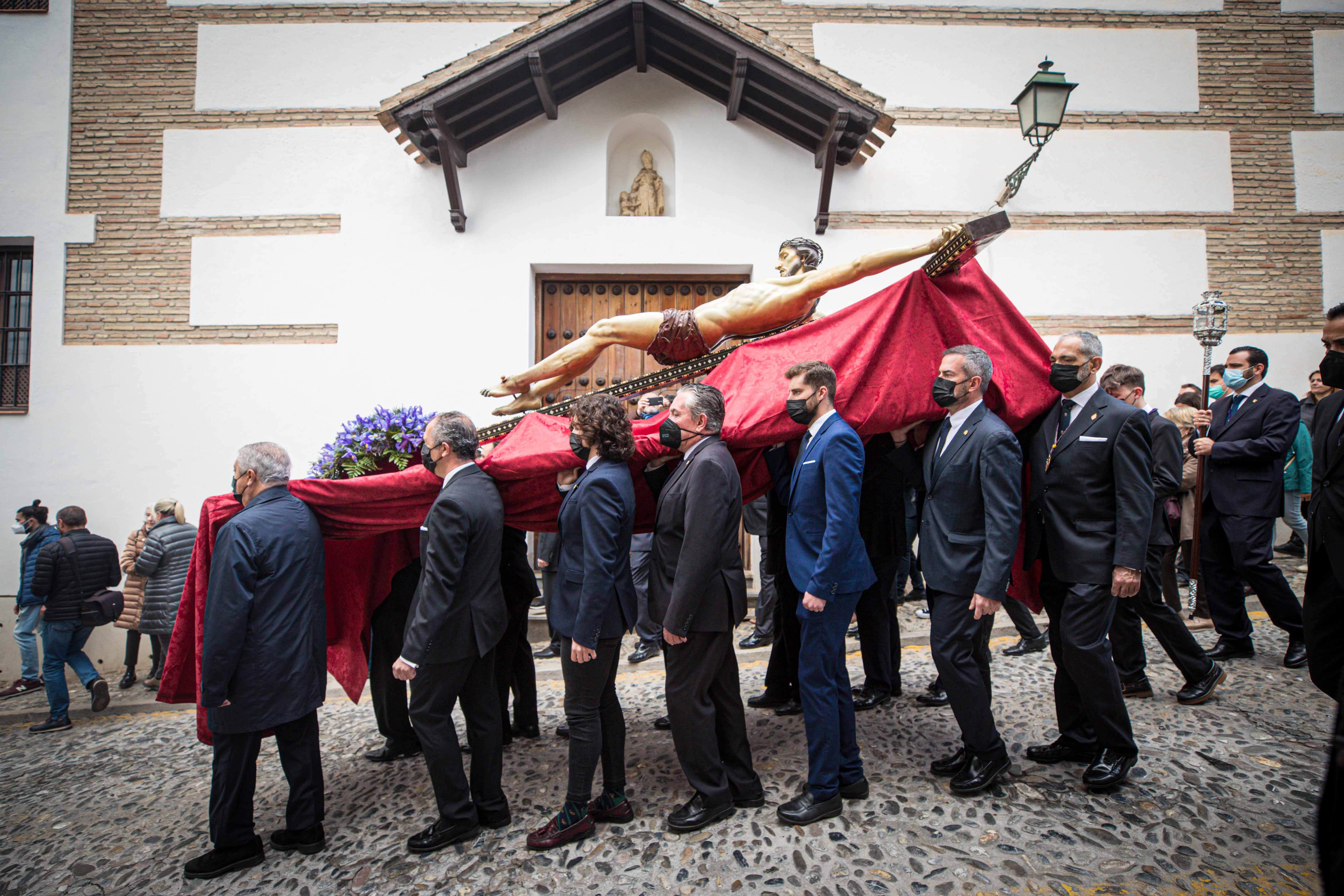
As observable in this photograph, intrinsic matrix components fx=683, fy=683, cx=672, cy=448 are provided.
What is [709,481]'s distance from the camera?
3035 millimetres

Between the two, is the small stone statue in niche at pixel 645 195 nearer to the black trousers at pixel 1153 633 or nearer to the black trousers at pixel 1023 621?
the black trousers at pixel 1023 621

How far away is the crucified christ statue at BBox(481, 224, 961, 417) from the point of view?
3.72m

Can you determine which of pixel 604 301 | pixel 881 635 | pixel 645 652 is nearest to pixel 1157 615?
pixel 881 635

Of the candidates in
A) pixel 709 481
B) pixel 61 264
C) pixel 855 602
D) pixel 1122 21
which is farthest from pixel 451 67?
pixel 1122 21

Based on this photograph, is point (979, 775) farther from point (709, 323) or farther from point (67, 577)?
point (67, 577)

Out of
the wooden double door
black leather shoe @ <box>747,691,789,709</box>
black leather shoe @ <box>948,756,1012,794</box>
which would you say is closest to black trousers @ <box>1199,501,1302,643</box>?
black leather shoe @ <box>948,756,1012,794</box>

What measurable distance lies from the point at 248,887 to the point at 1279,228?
33.5 feet

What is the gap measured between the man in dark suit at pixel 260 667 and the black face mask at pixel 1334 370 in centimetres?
435

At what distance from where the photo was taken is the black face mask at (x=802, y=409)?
3.14m

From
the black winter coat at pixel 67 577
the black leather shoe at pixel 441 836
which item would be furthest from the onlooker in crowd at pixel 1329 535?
the black winter coat at pixel 67 577

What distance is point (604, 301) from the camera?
23.9ft

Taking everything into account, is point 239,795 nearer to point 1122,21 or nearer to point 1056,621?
point 1056,621

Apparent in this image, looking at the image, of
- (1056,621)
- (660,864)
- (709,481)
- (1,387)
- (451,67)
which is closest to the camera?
(660,864)

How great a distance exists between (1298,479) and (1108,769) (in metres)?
4.28
